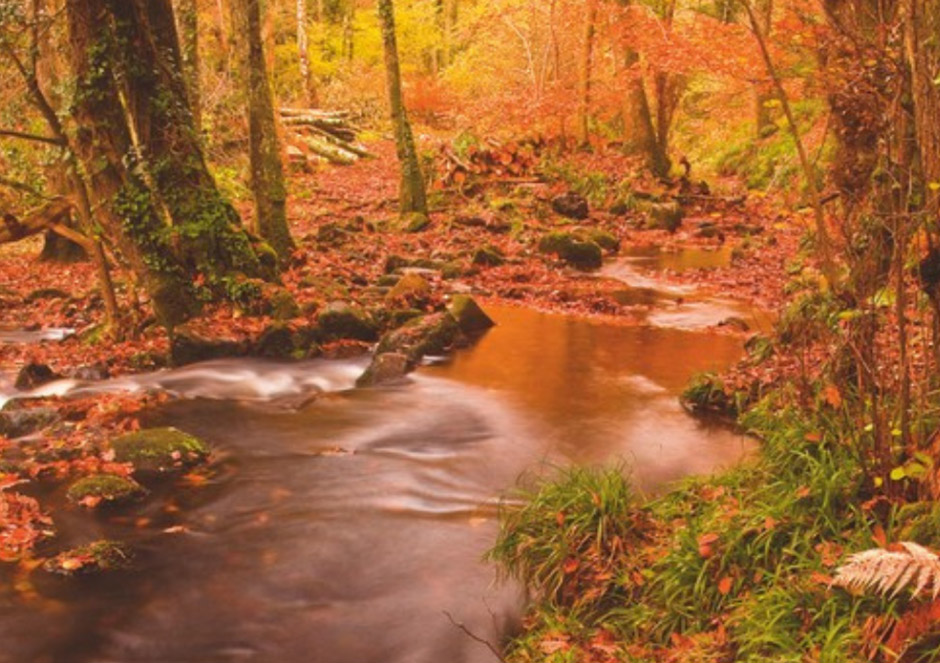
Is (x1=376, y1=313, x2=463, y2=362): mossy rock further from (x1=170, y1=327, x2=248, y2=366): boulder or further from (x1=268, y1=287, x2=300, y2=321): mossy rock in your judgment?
(x1=170, y1=327, x2=248, y2=366): boulder

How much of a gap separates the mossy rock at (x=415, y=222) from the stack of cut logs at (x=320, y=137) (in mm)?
9231

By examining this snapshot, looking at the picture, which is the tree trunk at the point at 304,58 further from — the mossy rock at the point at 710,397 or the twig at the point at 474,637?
the twig at the point at 474,637

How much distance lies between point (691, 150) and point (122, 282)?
23.7 meters

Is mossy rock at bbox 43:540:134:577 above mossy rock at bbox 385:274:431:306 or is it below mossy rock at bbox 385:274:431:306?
below

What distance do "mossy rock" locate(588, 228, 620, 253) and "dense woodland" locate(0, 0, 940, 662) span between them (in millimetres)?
107

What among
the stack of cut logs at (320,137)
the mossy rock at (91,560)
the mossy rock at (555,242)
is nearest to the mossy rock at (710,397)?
the mossy rock at (91,560)

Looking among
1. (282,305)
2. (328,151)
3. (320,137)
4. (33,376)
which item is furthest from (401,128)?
(320,137)

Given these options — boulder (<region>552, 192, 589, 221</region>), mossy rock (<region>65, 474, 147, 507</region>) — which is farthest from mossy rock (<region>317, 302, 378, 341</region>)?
boulder (<region>552, 192, 589, 221</region>)

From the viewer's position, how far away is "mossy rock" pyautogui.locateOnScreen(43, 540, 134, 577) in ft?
18.6

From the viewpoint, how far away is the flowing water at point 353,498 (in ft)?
16.5

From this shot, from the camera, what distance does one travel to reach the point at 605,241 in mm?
17562

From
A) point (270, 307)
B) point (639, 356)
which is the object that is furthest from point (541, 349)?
point (270, 307)

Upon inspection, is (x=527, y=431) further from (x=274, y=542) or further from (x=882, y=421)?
(x=882, y=421)

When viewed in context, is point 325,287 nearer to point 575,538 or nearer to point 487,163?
point 575,538
